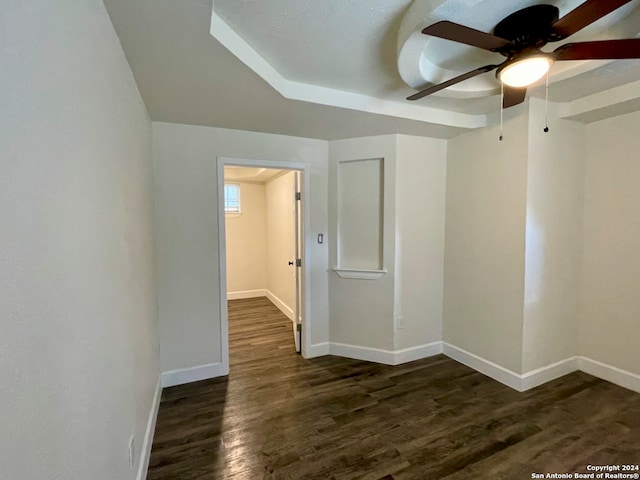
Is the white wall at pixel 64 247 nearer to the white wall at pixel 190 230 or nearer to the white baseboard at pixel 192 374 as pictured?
the white wall at pixel 190 230

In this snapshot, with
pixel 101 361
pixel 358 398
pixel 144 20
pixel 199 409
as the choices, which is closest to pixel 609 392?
pixel 358 398

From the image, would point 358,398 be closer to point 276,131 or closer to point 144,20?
point 276,131

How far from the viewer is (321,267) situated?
321cm

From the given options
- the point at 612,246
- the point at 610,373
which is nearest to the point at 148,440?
the point at 610,373

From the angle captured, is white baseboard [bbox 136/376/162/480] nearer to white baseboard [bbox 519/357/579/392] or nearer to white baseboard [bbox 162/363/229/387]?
white baseboard [bbox 162/363/229/387]

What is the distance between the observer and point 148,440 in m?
1.86

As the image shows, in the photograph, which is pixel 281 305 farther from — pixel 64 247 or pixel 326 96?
pixel 64 247

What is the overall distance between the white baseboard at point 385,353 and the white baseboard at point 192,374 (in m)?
1.17

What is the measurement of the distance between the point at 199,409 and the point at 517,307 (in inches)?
109

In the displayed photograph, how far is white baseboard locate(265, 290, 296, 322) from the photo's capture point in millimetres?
4531

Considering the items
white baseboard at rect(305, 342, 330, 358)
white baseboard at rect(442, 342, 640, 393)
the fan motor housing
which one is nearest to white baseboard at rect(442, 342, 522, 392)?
white baseboard at rect(442, 342, 640, 393)

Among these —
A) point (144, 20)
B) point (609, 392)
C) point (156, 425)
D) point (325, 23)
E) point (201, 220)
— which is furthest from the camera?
point (201, 220)

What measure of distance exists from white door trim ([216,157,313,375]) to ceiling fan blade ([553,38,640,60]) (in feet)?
6.90

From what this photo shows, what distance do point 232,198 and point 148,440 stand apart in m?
4.31
